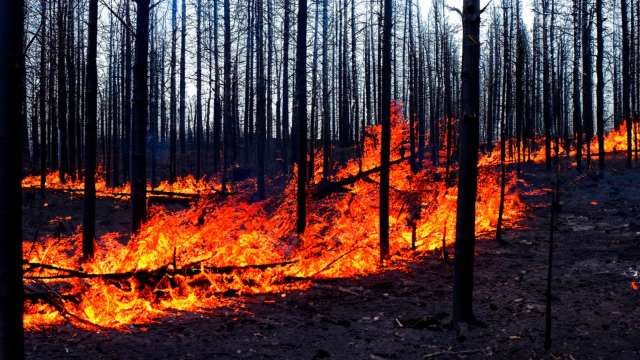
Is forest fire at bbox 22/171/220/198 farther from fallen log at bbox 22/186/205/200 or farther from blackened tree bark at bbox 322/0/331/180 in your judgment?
blackened tree bark at bbox 322/0/331/180

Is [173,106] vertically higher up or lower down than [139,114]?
higher up

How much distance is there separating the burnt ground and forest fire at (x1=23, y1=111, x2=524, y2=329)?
0.51 meters

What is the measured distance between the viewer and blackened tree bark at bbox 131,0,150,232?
8312 millimetres

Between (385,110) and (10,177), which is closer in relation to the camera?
(10,177)

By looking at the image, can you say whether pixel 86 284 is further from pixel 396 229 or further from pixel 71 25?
pixel 71 25

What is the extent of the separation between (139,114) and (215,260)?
3154 mm

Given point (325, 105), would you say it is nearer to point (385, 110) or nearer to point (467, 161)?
point (385, 110)

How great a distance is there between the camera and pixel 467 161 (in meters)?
6.22

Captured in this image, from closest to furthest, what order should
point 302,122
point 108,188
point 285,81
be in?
point 302,122 < point 108,188 < point 285,81

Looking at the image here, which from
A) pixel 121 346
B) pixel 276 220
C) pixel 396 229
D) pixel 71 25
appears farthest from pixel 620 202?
pixel 71 25

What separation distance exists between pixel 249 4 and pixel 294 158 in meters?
9.23

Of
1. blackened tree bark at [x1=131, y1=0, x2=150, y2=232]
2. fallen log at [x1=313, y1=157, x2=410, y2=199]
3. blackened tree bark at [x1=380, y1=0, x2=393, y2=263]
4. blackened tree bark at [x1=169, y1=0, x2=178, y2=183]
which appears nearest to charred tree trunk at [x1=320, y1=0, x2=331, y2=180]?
fallen log at [x1=313, y1=157, x2=410, y2=199]

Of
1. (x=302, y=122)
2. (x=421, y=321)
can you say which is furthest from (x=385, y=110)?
(x=421, y=321)

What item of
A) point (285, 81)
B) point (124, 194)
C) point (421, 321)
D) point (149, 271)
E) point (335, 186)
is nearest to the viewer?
point (421, 321)
